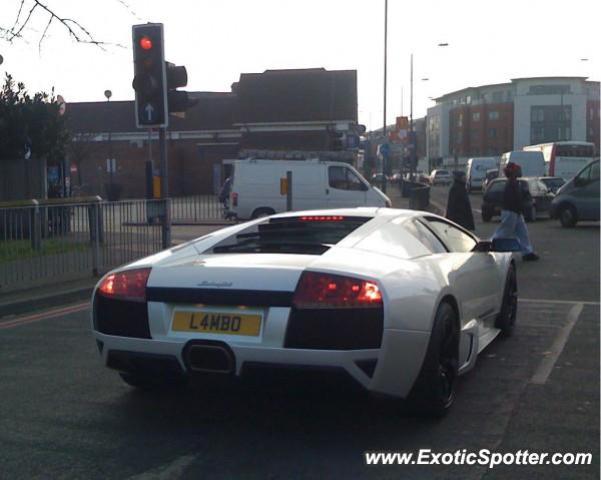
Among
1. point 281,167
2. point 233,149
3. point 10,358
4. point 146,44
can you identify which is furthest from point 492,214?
point 233,149

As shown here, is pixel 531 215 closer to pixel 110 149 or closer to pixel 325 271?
pixel 325 271

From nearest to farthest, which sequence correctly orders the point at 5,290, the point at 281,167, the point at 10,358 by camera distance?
the point at 10,358
the point at 5,290
the point at 281,167

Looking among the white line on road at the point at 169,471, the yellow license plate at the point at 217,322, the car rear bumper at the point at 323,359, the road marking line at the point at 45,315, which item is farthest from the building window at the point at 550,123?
the white line on road at the point at 169,471

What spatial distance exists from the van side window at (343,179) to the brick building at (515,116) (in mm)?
64307

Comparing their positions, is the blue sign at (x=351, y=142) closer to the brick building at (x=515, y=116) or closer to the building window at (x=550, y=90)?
the brick building at (x=515, y=116)

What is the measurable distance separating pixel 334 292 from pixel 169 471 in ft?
4.06

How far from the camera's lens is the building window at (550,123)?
9475cm

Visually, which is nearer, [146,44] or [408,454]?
[408,454]

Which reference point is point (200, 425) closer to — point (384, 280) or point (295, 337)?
point (295, 337)

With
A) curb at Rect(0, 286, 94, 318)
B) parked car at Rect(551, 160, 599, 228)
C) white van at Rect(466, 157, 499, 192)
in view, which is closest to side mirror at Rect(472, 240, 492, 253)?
curb at Rect(0, 286, 94, 318)

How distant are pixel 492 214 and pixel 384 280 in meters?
22.9

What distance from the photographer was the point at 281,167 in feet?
76.4

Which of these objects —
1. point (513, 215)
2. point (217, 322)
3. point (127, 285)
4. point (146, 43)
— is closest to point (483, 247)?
point (217, 322)

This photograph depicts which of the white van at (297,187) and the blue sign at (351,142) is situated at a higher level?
the blue sign at (351,142)
